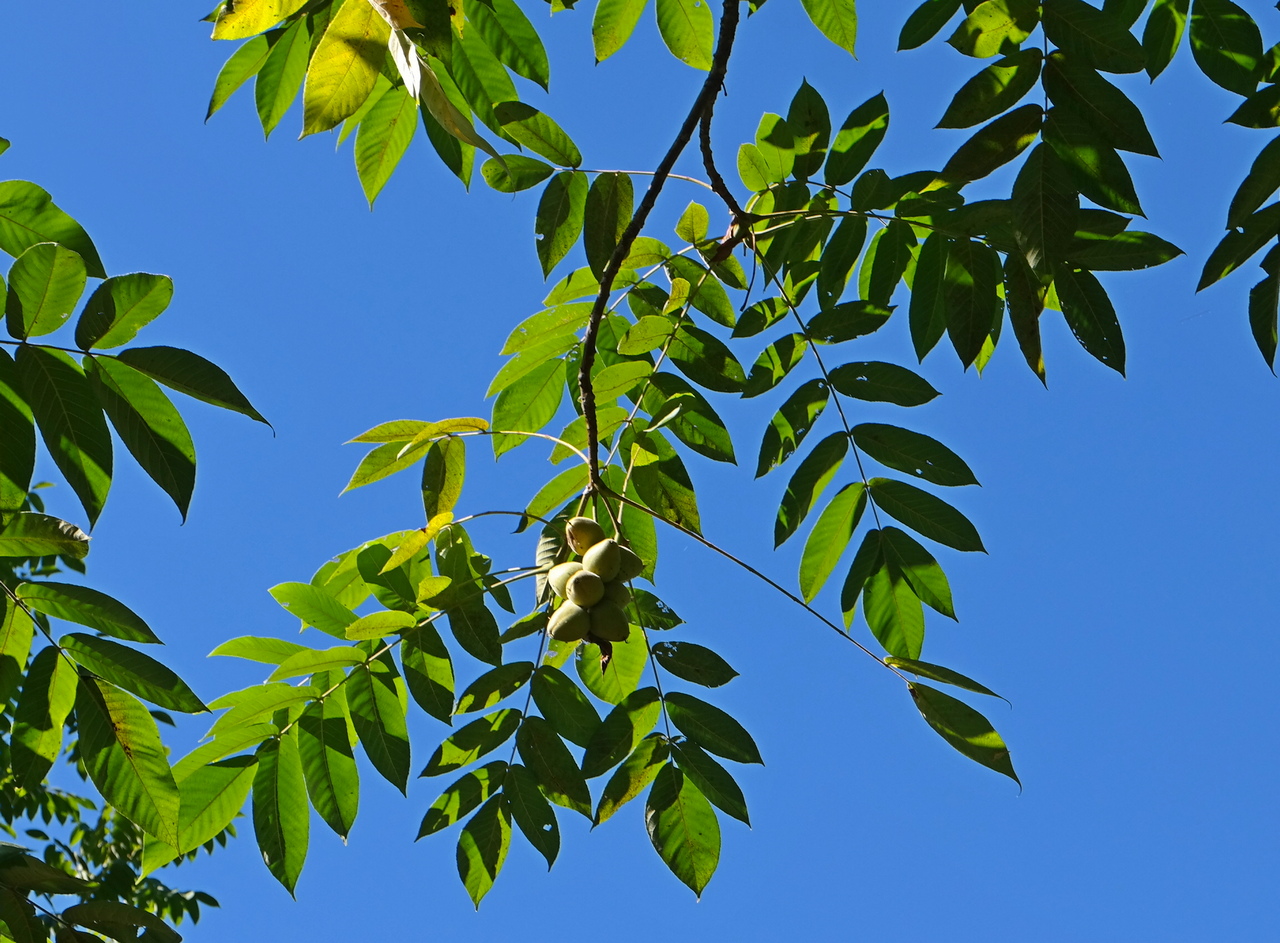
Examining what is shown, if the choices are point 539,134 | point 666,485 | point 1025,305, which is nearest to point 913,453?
point 1025,305

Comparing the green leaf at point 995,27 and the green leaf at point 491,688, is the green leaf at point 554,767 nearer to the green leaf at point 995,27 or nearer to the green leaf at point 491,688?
the green leaf at point 491,688

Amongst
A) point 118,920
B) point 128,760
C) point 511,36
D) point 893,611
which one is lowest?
point 118,920

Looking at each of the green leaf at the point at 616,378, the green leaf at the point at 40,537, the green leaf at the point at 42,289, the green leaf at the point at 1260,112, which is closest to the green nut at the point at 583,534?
the green leaf at the point at 616,378

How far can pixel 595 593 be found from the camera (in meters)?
2.01

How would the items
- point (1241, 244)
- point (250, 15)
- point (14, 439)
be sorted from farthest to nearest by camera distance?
point (1241, 244) < point (14, 439) < point (250, 15)

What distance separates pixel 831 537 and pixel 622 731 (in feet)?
2.33

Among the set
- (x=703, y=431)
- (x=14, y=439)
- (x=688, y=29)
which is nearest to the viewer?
(x=14, y=439)

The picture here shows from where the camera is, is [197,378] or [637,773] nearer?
[197,378]

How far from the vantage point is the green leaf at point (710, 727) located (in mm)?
2312

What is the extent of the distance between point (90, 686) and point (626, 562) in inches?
42.2

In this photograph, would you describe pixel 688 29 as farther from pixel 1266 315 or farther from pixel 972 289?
pixel 1266 315

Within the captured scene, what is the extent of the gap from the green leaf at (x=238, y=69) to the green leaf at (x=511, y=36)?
1.70 ft

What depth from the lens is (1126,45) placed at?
6.21ft

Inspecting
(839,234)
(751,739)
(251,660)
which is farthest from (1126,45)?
(251,660)
